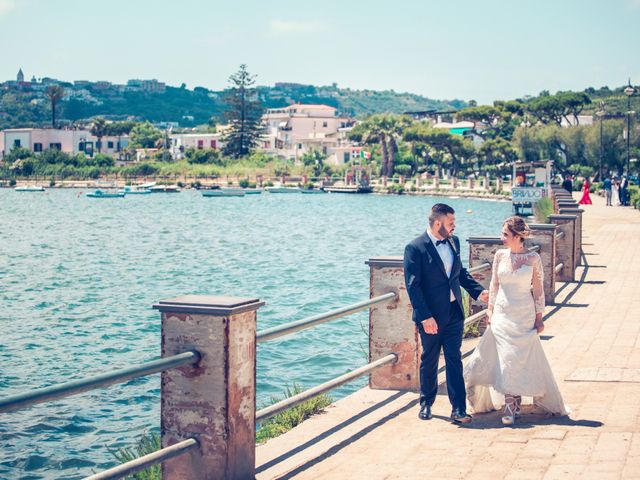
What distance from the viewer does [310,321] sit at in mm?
7742

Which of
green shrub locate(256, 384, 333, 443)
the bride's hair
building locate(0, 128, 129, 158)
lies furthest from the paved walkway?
building locate(0, 128, 129, 158)

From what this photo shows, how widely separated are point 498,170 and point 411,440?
11549 cm

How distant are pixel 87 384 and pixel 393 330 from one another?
15.5ft

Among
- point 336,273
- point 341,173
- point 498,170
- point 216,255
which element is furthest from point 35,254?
point 341,173

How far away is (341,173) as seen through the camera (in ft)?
485

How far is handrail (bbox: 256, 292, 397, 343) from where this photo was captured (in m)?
7.08

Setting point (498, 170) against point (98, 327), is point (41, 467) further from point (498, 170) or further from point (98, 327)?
point (498, 170)

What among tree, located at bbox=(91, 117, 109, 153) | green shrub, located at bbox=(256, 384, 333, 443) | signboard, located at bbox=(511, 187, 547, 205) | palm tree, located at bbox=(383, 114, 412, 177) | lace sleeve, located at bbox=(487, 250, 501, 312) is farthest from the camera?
tree, located at bbox=(91, 117, 109, 153)

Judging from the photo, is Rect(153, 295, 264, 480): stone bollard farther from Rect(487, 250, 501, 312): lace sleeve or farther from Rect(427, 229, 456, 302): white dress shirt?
Rect(487, 250, 501, 312): lace sleeve

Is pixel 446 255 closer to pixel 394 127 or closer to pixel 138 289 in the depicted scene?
pixel 138 289

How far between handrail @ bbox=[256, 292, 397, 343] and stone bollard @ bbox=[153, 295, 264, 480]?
33cm

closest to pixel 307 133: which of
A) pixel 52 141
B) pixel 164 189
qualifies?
pixel 164 189

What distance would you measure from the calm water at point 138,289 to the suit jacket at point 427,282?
6707 millimetres

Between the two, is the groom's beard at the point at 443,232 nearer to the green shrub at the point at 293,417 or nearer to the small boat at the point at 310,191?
the green shrub at the point at 293,417
